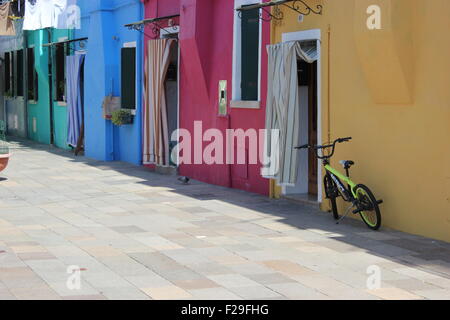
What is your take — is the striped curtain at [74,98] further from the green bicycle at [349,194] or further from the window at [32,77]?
the green bicycle at [349,194]

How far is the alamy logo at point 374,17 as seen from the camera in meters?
9.38

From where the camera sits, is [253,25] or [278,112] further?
[253,25]

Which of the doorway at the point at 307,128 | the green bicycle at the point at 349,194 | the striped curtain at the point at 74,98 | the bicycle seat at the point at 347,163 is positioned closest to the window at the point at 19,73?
the striped curtain at the point at 74,98

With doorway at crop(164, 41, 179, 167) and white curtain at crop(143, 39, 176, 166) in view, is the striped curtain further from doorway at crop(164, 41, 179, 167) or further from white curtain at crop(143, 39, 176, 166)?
doorway at crop(164, 41, 179, 167)

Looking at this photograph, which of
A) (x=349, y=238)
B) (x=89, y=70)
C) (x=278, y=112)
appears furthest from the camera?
(x=89, y=70)

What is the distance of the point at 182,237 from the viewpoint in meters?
9.21

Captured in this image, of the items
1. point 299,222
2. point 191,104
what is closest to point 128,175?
point 191,104

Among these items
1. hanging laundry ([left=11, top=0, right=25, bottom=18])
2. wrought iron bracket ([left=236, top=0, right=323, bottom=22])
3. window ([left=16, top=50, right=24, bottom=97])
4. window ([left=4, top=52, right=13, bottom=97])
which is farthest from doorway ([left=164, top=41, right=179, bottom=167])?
window ([left=4, top=52, right=13, bottom=97])

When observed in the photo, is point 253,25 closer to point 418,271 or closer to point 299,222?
point 299,222

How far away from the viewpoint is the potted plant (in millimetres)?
17641

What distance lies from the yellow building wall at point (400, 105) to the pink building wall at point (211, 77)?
2553 mm

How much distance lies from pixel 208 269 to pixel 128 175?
8.33 meters

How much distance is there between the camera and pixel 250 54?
43.1 feet

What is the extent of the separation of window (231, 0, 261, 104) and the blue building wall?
167 inches
